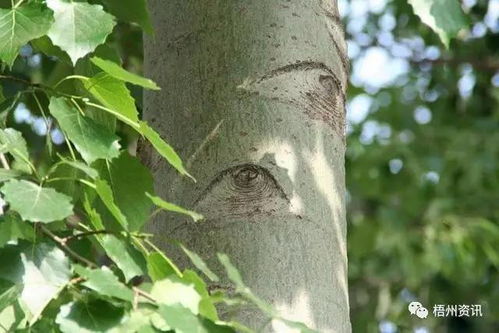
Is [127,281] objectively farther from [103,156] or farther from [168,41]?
[168,41]

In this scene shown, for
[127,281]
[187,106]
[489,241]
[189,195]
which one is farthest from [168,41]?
[489,241]

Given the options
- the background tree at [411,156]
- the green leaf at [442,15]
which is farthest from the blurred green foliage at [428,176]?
the green leaf at [442,15]

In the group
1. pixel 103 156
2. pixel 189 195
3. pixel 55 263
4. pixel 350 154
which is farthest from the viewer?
pixel 350 154

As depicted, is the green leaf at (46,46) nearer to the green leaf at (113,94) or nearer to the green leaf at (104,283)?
the green leaf at (113,94)

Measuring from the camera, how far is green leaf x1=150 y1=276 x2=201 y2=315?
876mm

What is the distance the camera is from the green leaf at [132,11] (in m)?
1.19

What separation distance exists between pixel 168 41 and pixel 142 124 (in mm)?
264

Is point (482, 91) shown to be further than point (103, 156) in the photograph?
Yes

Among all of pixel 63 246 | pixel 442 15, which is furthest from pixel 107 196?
pixel 442 15

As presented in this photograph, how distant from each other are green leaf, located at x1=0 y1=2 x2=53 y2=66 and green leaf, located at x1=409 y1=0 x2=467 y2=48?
388mm

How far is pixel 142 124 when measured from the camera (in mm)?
981

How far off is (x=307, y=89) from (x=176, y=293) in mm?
353

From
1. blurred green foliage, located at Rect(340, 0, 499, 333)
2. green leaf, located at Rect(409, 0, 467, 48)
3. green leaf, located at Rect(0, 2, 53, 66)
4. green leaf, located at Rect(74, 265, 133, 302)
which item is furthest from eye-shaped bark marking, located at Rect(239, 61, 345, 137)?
blurred green foliage, located at Rect(340, 0, 499, 333)

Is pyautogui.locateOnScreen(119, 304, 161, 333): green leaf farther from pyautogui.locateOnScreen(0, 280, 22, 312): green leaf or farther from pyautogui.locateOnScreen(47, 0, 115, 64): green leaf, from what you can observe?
pyautogui.locateOnScreen(47, 0, 115, 64): green leaf
